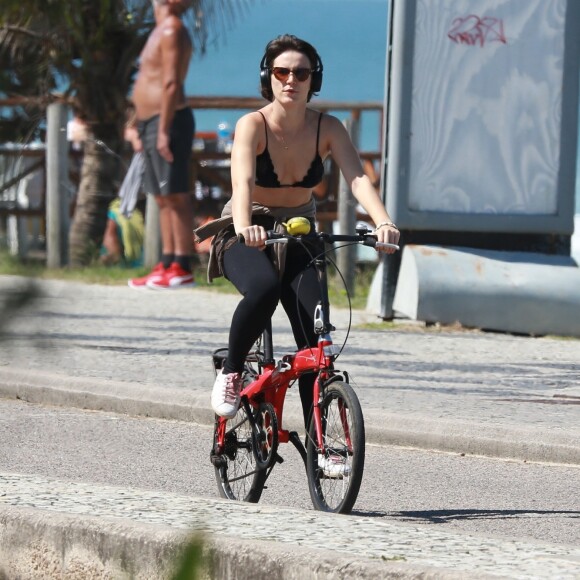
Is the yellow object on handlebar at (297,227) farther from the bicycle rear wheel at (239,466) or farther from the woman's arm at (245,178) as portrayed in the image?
the bicycle rear wheel at (239,466)

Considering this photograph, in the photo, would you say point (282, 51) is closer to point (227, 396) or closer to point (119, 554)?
point (227, 396)

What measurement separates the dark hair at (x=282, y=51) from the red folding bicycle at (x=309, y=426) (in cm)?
66

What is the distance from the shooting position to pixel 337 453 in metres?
4.88

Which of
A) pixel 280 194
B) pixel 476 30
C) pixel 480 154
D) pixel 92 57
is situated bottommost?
pixel 480 154

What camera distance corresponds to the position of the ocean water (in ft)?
47.4

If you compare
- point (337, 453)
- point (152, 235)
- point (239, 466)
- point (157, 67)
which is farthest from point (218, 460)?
point (152, 235)

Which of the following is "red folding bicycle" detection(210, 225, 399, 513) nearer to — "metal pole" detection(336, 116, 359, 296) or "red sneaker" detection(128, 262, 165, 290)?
"metal pole" detection(336, 116, 359, 296)

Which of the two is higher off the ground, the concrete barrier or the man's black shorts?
the man's black shorts

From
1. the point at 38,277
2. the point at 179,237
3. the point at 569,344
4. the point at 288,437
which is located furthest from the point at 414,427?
the point at 179,237

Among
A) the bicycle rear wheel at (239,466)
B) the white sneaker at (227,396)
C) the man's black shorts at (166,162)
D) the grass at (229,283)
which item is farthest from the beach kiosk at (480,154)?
the white sneaker at (227,396)

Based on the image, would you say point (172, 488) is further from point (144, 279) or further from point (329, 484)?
point (144, 279)

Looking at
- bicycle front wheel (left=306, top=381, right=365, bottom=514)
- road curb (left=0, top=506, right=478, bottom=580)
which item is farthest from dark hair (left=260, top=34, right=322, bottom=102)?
road curb (left=0, top=506, right=478, bottom=580)

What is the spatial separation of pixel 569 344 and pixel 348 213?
3.03 meters

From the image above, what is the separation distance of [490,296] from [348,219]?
232 cm
